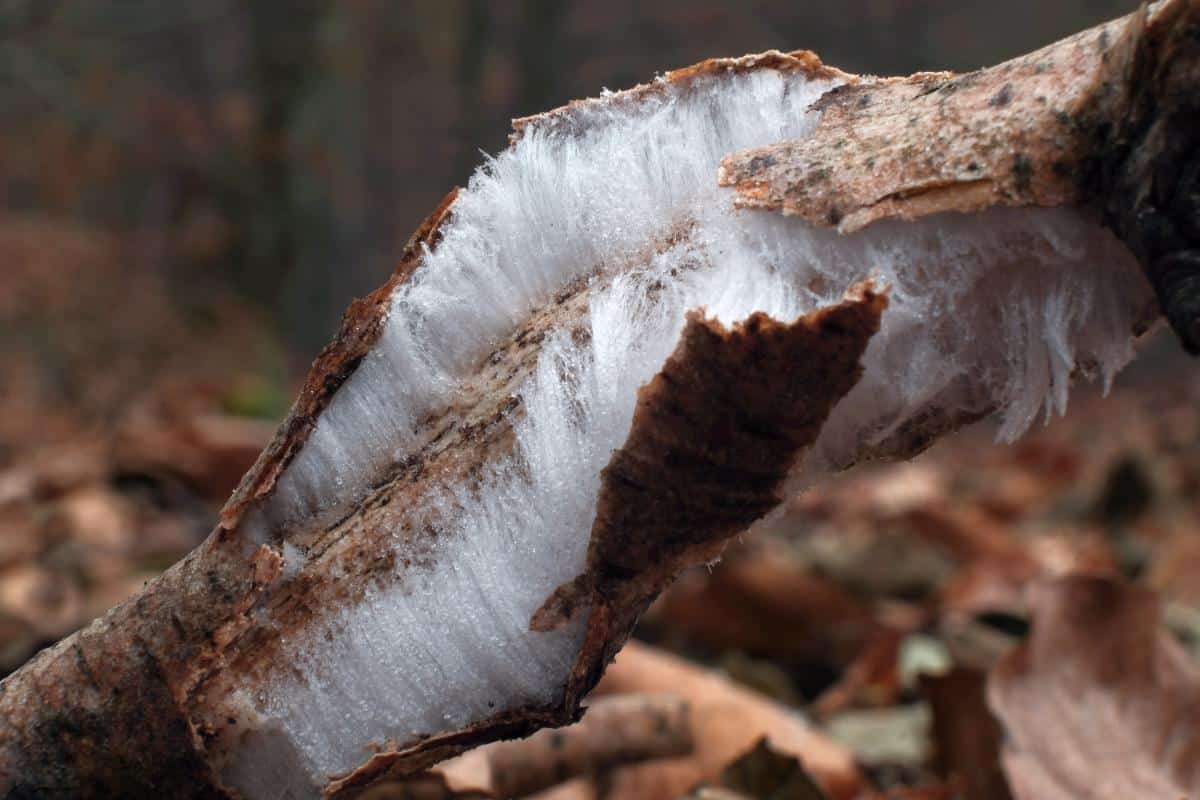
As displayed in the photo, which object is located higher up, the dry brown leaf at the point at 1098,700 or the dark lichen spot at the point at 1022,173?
the dark lichen spot at the point at 1022,173

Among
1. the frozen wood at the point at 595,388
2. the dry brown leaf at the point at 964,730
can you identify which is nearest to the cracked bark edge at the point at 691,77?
the frozen wood at the point at 595,388

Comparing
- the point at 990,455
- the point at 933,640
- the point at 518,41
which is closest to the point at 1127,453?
the point at 933,640

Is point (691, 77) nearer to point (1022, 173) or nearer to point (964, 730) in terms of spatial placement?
point (1022, 173)

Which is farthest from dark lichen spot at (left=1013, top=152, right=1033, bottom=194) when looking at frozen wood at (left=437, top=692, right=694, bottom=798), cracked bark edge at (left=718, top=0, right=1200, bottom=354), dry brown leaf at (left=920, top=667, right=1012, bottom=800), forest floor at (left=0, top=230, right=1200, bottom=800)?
dry brown leaf at (left=920, top=667, right=1012, bottom=800)

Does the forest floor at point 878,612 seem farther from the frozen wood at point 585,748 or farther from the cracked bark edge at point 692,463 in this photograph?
the cracked bark edge at point 692,463

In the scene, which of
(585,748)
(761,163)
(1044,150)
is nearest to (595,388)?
(761,163)

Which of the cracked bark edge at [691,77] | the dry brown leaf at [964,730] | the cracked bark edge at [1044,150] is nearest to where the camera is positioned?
the cracked bark edge at [1044,150]

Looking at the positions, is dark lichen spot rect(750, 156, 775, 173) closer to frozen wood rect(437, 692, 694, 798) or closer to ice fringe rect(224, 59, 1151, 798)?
ice fringe rect(224, 59, 1151, 798)

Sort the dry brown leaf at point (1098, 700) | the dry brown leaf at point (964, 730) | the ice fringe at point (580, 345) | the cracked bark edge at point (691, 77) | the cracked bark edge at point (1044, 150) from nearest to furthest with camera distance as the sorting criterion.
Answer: the cracked bark edge at point (1044, 150) → the ice fringe at point (580, 345) → the cracked bark edge at point (691, 77) → the dry brown leaf at point (1098, 700) → the dry brown leaf at point (964, 730)

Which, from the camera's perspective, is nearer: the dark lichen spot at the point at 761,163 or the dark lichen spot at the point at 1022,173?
the dark lichen spot at the point at 1022,173

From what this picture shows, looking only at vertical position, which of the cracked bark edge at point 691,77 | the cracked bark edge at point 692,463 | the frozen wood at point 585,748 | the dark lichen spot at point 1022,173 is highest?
the cracked bark edge at point 691,77
